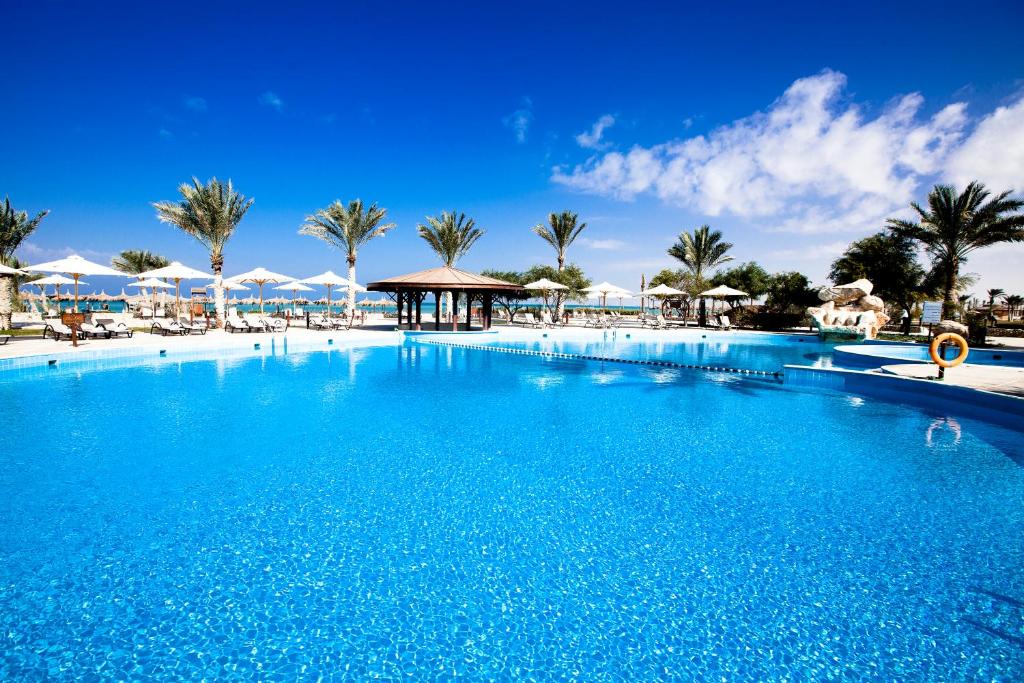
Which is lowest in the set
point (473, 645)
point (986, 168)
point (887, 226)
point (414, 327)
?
point (473, 645)

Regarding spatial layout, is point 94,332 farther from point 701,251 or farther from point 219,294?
point 701,251

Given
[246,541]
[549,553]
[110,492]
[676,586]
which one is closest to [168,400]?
[110,492]

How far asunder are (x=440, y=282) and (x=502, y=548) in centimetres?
1725

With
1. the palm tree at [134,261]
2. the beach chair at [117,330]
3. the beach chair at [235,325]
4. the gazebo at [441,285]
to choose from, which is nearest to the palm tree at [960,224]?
the gazebo at [441,285]

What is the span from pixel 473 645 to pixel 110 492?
4289 millimetres

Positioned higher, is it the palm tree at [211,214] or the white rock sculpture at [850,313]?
the palm tree at [211,214]

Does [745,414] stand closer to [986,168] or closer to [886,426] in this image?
[886,426]

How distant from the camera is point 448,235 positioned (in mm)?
29266

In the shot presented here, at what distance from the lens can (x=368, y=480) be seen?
5266 millimetres

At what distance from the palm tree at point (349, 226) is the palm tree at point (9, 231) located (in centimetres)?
1073

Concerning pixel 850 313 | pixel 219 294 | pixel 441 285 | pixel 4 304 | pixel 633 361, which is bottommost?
pixel 633 361

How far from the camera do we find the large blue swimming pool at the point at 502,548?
2.72 m

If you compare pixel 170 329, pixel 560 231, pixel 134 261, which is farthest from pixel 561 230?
pixel 134 261

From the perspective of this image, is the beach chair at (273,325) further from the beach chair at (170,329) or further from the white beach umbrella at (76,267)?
the white beach umbrella at (76,267)
